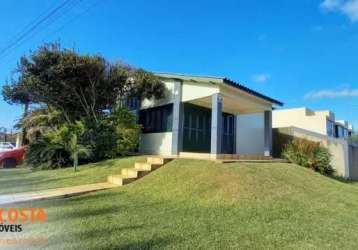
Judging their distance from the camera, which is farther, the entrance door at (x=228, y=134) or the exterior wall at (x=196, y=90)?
the entrance door at (x=228, y=134)

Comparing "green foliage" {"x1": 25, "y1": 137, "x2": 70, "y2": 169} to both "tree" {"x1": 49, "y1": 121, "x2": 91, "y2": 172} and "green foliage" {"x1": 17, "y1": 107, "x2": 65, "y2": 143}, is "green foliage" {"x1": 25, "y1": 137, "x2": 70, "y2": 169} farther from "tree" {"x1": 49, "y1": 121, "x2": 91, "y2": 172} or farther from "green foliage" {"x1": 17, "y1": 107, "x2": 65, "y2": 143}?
"green foliage" {"x1": 17, "y1": 107, "x2": 65, "y2": 143}

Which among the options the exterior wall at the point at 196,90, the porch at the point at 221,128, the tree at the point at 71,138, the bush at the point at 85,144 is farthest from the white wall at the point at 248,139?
the tree at the point at 71,138

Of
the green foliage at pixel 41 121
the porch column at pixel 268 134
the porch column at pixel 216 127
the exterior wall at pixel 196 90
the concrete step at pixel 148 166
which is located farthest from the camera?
the green foliage at pixel 41 121

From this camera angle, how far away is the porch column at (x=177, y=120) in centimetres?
1241

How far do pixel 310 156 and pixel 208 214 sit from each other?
29.9 feet

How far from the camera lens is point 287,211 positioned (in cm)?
589

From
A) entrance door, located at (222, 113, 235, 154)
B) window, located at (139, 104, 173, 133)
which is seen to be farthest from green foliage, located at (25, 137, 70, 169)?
entrance door, located at (222, 113, 235, 154)

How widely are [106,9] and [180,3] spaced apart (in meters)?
2.95

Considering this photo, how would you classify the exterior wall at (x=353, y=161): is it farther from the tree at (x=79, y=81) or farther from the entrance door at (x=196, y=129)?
the tree at (x=79, y=81)

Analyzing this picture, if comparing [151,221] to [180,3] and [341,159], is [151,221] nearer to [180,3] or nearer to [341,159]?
[180,3]

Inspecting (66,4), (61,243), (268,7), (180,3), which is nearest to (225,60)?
(268,7)

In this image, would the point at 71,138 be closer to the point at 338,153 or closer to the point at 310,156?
the point at 310,156

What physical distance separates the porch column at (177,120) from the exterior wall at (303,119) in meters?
17.2

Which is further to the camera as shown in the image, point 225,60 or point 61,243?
point 225,60
